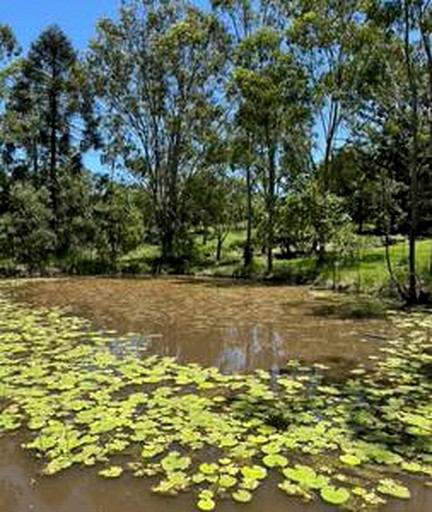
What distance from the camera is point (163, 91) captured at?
3400cm

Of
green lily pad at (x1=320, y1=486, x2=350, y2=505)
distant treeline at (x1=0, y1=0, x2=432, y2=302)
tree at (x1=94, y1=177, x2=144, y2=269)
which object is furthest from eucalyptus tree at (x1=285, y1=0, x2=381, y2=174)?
green lily pad at (x1=320, y1=486, x2=350, y2=505)

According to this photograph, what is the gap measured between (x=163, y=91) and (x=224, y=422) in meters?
29.6

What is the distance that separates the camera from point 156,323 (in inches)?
551

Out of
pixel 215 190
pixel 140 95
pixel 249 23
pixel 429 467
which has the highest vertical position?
pixel 249 23

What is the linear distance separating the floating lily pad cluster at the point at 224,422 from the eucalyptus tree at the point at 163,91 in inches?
1007

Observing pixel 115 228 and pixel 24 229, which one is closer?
pixel 24 229

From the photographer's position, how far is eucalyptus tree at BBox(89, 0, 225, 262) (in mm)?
32938

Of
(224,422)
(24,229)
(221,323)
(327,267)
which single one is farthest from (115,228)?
(224,422)

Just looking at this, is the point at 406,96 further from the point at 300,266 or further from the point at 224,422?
the point at 224,422

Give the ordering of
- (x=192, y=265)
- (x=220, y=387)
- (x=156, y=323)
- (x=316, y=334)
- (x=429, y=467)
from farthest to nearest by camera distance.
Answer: (x=192, y=265) → (x=156, y=323) → (x=316, y=334) → (x=220, y=387) → (x=429, y=467)

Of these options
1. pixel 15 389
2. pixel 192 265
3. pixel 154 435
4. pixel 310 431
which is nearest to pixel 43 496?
pixel 154 435

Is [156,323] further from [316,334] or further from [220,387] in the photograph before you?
[220,387]

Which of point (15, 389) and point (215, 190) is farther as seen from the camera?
point (215, 190)

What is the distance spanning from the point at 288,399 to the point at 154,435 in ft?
6.53
